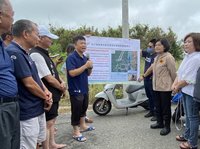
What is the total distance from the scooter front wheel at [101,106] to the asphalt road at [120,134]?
0.12 meters

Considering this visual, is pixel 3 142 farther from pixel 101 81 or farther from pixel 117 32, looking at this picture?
pixel 117 32

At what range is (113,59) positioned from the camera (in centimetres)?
746

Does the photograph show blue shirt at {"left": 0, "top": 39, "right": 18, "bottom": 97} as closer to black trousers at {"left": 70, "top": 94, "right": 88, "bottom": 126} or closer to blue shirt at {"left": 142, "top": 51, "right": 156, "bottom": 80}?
black trousers at {"left": 70, "top": 94, "right": 88, "bottom": 126}

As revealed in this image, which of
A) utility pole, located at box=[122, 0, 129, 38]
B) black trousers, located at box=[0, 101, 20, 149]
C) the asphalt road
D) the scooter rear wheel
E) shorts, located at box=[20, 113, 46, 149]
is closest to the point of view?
black trousers, located at box=[0, 101, 20, 149]

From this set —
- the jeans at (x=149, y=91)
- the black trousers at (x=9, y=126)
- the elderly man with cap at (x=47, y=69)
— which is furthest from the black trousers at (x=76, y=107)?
the black trousers at (x=9, y=126)

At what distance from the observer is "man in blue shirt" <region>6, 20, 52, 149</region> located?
10.9 ft

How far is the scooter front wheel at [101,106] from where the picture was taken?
23.6ft

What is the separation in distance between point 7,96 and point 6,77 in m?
0.18

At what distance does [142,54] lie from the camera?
25.0 feet

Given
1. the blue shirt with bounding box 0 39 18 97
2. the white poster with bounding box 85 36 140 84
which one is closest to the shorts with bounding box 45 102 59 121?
the blue shirt with bounding box 0 39 18 97

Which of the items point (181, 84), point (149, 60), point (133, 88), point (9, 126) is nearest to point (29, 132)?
point (9, 126)

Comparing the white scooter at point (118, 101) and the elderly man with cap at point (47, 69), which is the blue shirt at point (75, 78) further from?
the white scooter at point (118, 101)

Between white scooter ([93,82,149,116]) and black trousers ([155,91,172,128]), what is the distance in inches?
59.5

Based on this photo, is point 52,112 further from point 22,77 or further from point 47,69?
point 22,77
